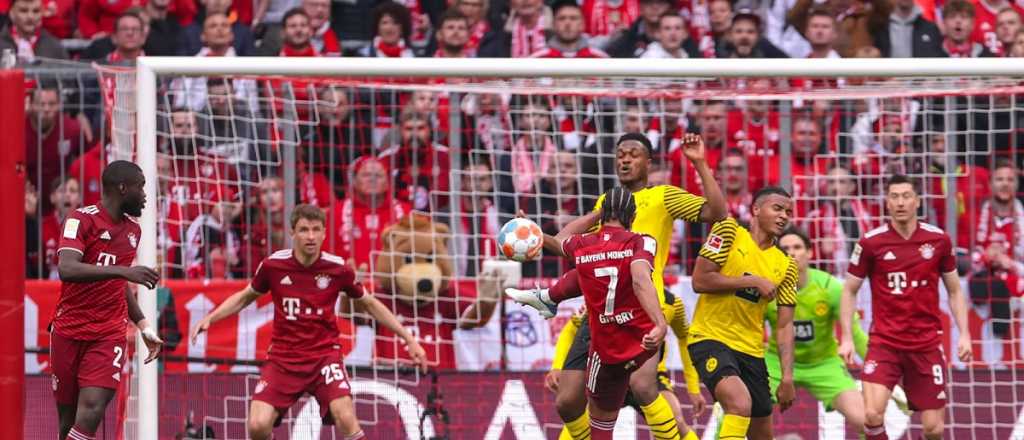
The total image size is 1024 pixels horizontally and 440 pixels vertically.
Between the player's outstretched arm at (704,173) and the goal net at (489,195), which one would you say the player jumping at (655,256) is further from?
the goal net at (489,195)

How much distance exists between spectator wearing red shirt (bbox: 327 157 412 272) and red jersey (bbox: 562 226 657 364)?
392cm

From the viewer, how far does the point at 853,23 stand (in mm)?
14492

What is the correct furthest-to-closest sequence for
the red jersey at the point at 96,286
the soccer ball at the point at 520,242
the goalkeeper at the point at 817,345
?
the goalkeeper at the point at 817,345 → the red jersey at the point at 96,286 → the soccer ball at the point at 520,242

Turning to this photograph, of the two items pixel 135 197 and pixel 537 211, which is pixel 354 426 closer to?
pixel 135 197

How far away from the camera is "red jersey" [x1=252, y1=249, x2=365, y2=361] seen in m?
9.93

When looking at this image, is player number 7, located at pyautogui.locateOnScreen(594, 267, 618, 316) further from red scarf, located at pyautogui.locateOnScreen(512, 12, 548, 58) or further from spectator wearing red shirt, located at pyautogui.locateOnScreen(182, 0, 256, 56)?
spectator wearing red shirt, located at pyautogui.locateOnScreen(182, 0, 256, 56)

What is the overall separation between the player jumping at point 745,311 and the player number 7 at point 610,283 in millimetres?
1020

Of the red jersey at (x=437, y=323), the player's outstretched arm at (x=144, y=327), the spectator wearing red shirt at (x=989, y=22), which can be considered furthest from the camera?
the spectator wearing red shirt at (x=989, y=22)

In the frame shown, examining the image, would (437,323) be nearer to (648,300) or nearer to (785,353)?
(785,353)

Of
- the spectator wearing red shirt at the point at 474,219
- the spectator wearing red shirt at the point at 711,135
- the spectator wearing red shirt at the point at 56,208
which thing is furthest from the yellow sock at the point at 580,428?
the spectator wearing red shirt at the point at 56,208

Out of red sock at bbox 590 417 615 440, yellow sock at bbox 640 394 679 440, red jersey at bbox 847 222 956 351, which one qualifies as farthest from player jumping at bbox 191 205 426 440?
red jersey at bbox 847 222 956 351

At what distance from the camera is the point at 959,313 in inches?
398

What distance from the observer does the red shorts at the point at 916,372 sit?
10102 millimetres

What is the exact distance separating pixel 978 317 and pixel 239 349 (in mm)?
5470
